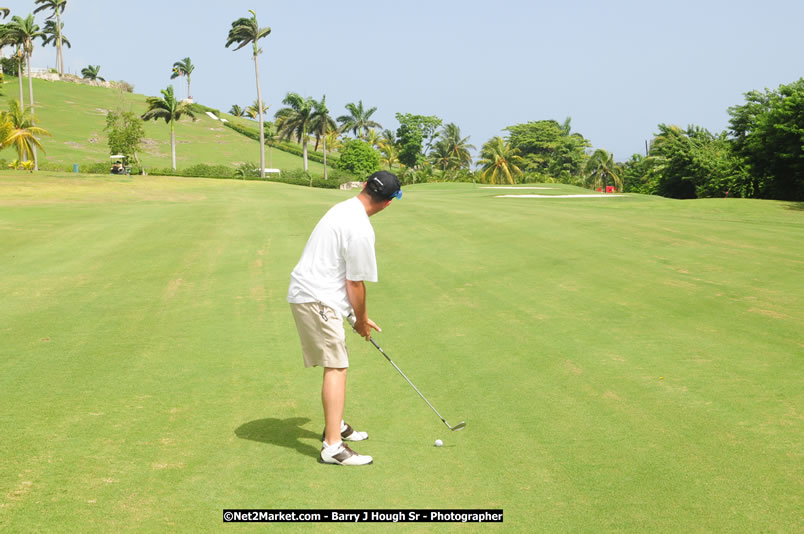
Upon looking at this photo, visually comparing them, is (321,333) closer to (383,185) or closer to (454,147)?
(383,185)

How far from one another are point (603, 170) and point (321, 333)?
9176 cm

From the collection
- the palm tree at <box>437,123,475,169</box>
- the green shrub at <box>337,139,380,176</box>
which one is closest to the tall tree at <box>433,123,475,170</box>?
the palm tree at <box>437,123,475,169</box>

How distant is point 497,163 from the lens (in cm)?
9725

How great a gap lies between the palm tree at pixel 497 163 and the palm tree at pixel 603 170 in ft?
36.4

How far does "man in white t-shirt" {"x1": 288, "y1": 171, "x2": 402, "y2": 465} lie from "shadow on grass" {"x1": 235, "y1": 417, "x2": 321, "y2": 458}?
1.29 ft

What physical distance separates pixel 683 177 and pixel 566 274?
4625cm

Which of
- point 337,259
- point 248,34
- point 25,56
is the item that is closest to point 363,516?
point 337,259

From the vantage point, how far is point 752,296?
1112cm

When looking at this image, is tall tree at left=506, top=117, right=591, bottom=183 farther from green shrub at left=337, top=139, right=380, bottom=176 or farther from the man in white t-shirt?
the man in white t-shirt

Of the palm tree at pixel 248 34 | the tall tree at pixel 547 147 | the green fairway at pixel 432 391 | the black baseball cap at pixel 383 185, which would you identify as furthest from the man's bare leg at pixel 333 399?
the tall tree at pixel 547 147

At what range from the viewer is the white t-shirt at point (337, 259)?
16.7 feet

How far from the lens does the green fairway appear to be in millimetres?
4668

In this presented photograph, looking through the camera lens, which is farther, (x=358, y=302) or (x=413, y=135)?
(x=413, y=135)

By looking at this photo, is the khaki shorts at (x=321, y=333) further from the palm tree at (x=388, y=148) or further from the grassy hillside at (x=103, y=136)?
the palm tree at (x=388, y=148)
